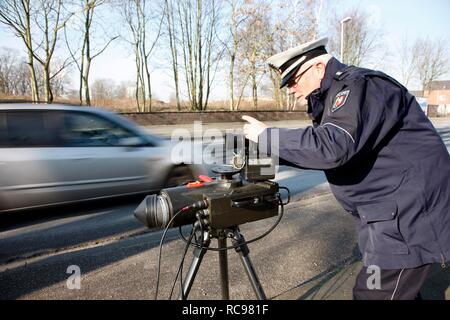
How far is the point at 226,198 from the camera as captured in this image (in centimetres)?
132

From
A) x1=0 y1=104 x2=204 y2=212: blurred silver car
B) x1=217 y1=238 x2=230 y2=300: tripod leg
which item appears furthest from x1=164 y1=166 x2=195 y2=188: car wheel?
x1=217 y1=238 x2=230 y2=300: tripod leg

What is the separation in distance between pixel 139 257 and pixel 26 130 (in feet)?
8.51

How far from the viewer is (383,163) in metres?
1.39

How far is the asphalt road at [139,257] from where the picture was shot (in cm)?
251

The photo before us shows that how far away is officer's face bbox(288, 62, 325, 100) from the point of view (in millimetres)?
1558

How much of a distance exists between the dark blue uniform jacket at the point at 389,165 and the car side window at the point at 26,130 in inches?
159

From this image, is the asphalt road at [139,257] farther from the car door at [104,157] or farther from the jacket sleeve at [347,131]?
the jacket sleeve at [347,131]

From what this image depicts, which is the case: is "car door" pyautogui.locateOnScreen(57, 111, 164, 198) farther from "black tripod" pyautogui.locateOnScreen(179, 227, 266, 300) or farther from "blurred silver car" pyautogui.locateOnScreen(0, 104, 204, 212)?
"black tripod" pyautogui.locateOnScreen(179, 227, 266, 300)

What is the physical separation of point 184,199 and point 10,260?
109 inches

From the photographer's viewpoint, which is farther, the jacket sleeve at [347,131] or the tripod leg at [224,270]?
the tripod leg at [224,270]

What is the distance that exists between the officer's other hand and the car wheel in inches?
155

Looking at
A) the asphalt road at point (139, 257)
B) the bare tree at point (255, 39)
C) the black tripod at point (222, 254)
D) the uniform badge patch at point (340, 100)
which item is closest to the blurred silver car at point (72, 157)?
the asphalt road at point (139, 257)

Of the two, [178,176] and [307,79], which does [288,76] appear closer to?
[307,79]
